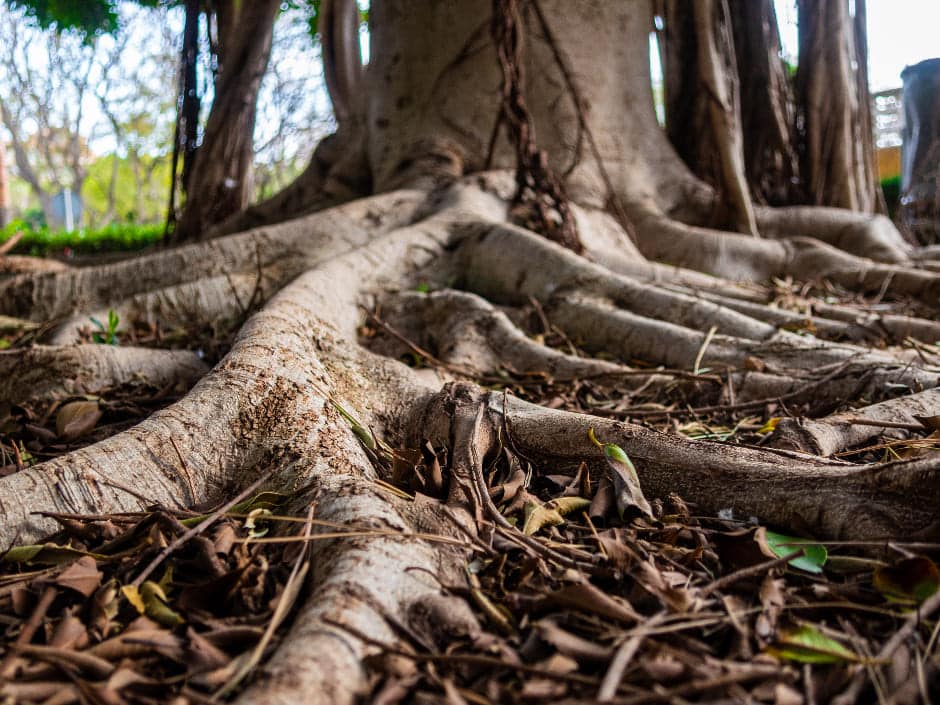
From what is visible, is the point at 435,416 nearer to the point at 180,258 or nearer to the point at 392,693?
the point at 392,693

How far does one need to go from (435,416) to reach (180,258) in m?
2.07

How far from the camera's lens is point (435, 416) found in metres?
1.80

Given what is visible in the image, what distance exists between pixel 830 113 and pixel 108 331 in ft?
17.5

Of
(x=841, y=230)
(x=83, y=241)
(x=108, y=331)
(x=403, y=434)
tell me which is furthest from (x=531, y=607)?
(x=83, y=241)

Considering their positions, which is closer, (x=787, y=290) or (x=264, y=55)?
(x=787, y=290)

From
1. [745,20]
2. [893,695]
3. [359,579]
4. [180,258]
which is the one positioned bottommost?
[893,695]

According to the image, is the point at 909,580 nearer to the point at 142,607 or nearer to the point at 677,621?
the point at 677,621

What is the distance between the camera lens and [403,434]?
1.88 m

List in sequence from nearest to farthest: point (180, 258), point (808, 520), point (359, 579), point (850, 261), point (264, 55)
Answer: point (359, 579) → point (808, 520) → point (180, 258) → point (850, 261) → point (264, 55)

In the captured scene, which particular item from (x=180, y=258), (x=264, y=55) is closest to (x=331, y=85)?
(x=264, y=55)

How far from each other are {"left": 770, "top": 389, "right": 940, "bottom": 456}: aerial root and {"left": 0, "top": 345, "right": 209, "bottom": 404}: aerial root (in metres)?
1.85

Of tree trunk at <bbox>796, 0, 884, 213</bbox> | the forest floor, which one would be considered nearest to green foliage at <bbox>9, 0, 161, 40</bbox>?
tree trunk at <bbox>796, 0, 884, 213</bbox>

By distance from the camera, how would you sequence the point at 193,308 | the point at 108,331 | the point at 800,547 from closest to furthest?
the point at 800,547 → the point at 108,331 → the point at 193,308

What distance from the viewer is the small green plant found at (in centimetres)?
278
